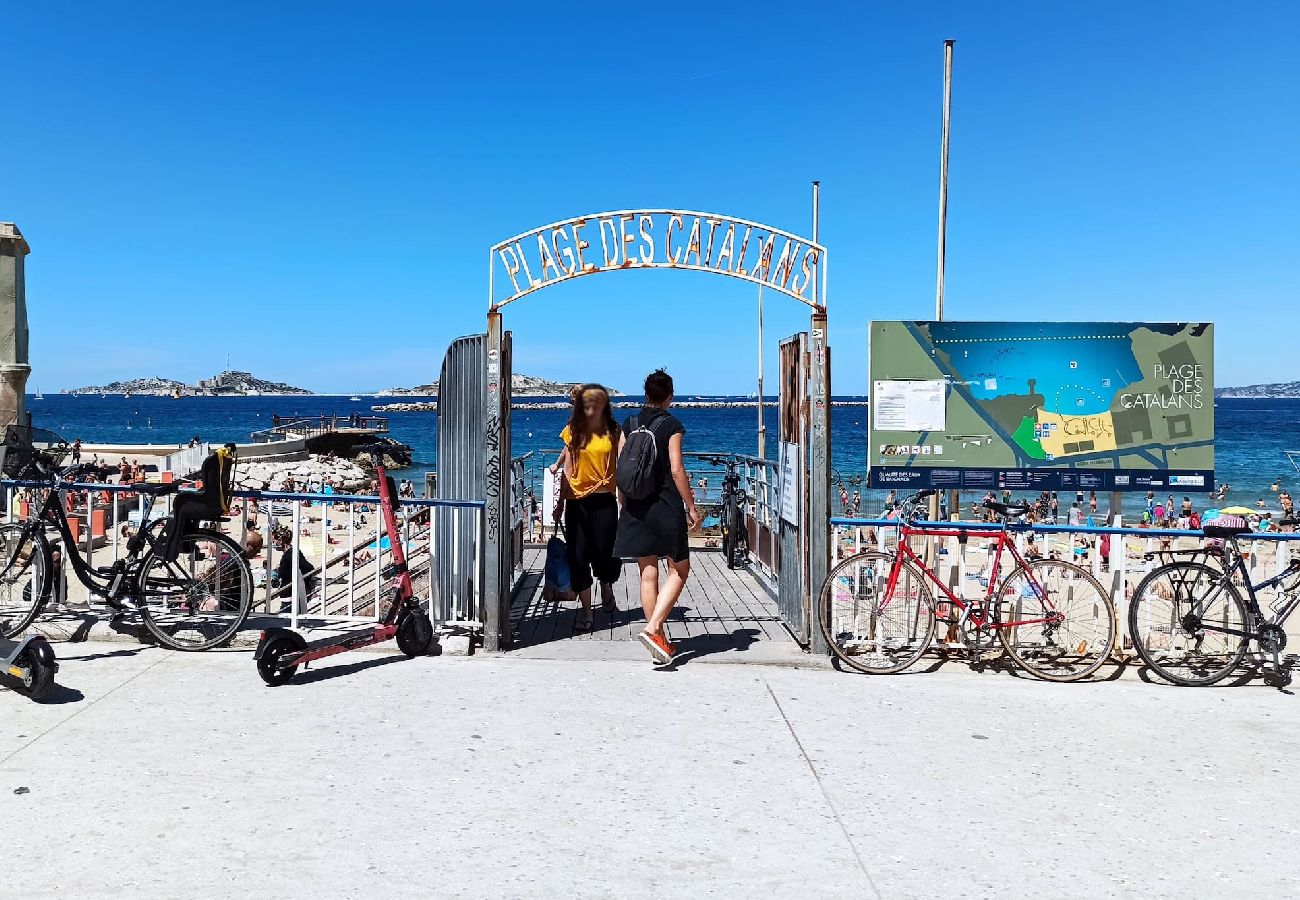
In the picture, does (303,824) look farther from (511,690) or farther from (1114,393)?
(1114,393)

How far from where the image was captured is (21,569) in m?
6.64

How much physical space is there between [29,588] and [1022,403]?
25.3ft

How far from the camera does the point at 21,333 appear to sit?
864 cm

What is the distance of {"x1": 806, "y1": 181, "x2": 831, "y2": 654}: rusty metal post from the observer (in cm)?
667

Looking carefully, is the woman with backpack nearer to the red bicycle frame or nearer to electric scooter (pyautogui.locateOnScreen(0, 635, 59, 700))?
the red bicycle frame

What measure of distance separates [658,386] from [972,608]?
2.47m

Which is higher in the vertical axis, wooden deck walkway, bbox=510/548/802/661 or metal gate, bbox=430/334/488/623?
metal gate, bbox=430/334/488/623

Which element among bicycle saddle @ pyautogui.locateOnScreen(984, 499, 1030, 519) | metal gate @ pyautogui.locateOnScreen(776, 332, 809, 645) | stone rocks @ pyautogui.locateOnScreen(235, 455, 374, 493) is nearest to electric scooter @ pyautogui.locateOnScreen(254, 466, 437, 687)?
metal gate @ pyautogui.locateOnScreen(776, 332, 809, 645)

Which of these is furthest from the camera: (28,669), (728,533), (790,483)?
(728,533)

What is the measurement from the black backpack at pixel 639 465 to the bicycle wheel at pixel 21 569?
12.2ft

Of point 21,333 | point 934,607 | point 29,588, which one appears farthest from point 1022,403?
point 21,333

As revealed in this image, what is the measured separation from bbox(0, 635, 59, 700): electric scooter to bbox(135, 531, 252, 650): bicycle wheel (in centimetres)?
103

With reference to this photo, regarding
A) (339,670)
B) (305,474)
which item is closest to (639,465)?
(339,670)

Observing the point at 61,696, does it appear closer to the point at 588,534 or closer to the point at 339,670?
the point at 339,670
